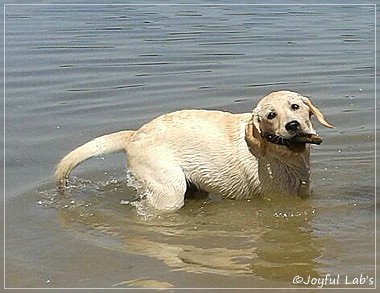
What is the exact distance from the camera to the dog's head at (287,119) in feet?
20.5

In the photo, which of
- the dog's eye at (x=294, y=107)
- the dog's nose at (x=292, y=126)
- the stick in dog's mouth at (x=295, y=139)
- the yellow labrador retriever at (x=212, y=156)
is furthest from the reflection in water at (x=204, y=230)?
the dog's eye at (x=294, y=107)

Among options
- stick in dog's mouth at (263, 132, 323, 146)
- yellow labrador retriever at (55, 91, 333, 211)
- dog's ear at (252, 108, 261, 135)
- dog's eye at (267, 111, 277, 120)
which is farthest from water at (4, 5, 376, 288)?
dog's eye at (267, 111, 277, 120)

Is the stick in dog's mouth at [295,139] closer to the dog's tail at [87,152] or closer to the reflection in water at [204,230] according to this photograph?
the reflection in water at [204,230]

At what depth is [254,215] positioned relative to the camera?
6.40 m

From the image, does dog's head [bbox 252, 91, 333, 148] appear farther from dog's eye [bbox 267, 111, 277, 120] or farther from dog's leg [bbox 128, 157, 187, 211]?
dog's leg [bbox 128, 157, 187, 211]

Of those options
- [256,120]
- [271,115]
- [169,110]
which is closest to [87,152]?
[256,120]

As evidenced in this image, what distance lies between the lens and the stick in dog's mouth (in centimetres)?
626

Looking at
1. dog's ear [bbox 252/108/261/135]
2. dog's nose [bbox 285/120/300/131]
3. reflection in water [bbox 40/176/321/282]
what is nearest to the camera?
reflection in water [bbox 40/176/321/282]

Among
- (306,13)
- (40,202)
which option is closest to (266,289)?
(40,202)

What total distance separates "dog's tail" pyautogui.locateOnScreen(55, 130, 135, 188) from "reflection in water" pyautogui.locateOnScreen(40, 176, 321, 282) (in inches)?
8.6

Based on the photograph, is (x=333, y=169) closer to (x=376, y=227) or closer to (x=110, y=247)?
(x=376, y=227)

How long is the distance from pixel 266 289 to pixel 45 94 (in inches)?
236

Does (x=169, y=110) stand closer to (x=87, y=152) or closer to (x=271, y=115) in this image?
(x=87, y=152)

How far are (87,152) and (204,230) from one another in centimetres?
129
